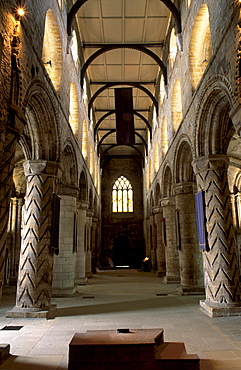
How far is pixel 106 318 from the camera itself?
7055 mm

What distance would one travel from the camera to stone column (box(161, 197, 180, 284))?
13.2m

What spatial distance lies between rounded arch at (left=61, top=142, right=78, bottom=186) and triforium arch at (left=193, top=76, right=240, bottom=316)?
15.7 ft

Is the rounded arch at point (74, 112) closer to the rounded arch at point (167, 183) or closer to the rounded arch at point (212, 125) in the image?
the rounded arch at point (167, 183)

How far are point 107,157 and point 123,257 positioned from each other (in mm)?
9429

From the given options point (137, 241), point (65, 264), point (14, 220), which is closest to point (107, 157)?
point (137, 241)

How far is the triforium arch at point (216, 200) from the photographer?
279 inches

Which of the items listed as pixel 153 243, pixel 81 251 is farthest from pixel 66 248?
pixel 153 243

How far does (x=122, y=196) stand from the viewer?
2869 cm

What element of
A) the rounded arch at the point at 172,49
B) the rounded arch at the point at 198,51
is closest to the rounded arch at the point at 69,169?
the rounded arch at the point at 198,51

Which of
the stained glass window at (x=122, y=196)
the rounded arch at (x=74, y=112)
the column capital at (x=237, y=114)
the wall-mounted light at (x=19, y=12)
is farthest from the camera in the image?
the stained glass window at (x=122, y=196)

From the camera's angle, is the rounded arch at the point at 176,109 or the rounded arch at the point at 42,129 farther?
the rounded arch at the point at 176,109

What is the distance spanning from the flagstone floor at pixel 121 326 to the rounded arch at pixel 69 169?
4023mm

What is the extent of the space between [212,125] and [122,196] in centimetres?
2091

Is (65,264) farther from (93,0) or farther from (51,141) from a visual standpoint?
(93,0)
